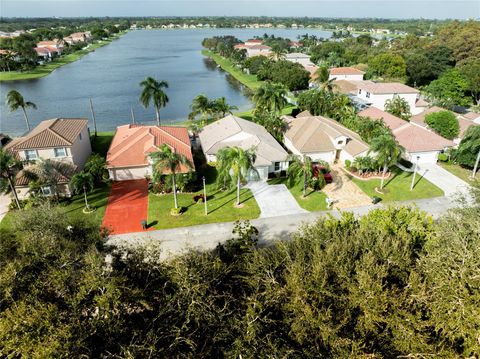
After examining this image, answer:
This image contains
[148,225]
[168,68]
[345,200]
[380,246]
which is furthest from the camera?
[168,68]

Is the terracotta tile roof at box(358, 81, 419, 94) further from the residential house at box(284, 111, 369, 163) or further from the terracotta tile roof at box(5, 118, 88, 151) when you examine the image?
the terracotta tile roof at box(5, 118, 88, 151)

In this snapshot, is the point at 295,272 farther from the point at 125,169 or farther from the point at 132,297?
the point at 125,169

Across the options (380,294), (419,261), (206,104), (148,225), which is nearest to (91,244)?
(148,225)

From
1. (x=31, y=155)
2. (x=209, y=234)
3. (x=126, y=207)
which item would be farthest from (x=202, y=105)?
(x=209, y=234)

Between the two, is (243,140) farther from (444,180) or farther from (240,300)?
(240,300)

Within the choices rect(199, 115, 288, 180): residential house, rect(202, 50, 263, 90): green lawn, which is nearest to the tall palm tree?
rect(199, 115, 288, 180): residential house
